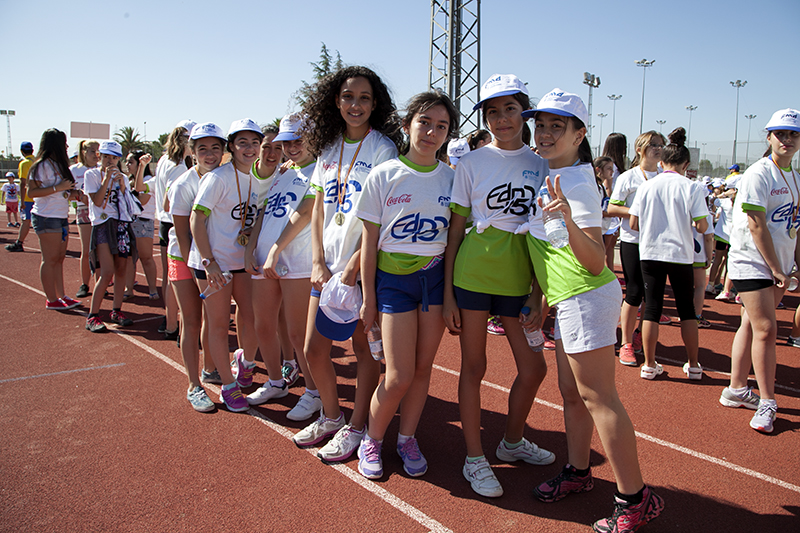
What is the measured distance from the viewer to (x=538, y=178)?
2.72 meters

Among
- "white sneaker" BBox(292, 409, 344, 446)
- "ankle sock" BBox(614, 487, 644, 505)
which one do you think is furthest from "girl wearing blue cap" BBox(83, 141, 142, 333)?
"ankle sock" BBox(614, 487, 644, 505)

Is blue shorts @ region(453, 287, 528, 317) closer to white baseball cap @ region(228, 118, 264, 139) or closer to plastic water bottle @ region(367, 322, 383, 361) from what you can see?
plastic water bottle @ region(367, 322, 383, 361)

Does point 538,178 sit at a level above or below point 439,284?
above

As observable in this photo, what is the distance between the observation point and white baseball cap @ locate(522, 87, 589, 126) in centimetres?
241

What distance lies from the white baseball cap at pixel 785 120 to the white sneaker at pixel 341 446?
381 cm

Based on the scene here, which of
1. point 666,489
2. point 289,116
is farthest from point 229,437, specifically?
point 666,489

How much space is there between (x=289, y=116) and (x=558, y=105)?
2.09 metres

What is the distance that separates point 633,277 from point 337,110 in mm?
3677

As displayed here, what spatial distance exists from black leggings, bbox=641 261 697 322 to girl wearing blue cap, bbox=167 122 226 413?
4.05 meters

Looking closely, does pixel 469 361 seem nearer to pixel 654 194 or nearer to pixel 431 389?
pixel 431 389

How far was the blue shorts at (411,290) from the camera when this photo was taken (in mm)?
2838

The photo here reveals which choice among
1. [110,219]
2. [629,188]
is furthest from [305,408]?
[110,219]

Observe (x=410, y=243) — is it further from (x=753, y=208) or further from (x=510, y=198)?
(x=753, y=208)

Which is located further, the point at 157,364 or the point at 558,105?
the point at 157,364
